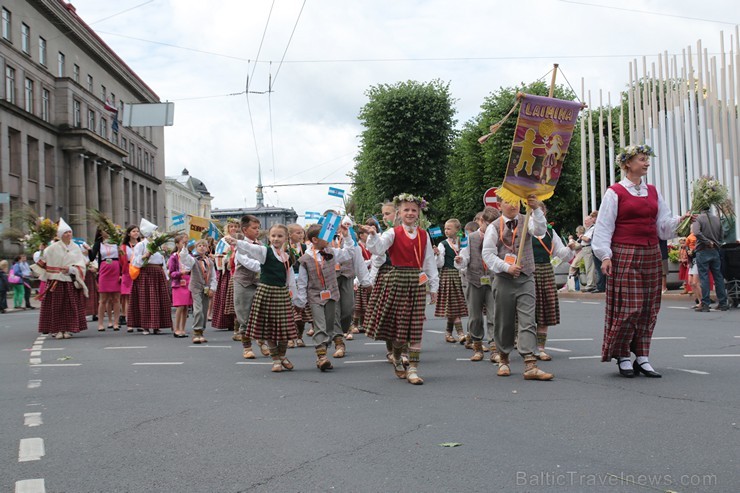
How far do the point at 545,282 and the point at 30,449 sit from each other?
622 centimetres

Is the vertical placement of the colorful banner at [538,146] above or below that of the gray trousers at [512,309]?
above

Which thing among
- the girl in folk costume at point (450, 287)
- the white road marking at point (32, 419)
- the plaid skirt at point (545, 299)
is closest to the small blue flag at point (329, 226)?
the plaid skirt at point (545, 299)

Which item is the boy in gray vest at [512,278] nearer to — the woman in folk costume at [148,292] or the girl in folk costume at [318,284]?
the girl in folk costume at [318,284]

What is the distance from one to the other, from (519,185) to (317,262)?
9.31 feet

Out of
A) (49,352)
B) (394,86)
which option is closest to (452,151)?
(394,86)

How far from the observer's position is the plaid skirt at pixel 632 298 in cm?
761

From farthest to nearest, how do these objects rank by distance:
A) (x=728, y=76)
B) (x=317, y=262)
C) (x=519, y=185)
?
(x=728, y=76) → (x=317, y=262) → (x=519, y=185)

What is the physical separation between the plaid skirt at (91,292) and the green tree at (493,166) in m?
28.4

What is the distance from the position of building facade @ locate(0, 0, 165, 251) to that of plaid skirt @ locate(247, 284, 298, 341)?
29175 mm

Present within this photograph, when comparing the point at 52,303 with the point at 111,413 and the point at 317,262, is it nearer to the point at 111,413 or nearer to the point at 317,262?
the point at 317,262

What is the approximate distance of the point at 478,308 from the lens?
34.5 feet

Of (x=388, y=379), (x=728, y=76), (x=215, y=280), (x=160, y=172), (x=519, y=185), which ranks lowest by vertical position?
(x=388, y=379)

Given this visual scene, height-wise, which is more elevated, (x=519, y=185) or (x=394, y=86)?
(x=394, y=86)

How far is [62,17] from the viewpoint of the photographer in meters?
47.7
